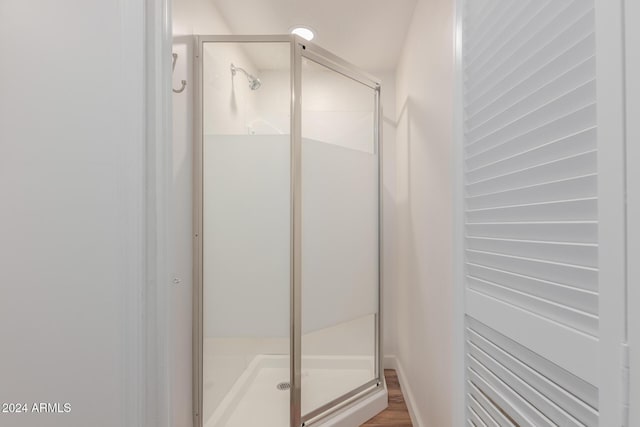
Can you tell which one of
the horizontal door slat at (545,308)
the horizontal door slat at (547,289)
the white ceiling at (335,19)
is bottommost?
the horizontal door slat at (545,308)

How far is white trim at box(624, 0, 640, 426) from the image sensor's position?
334 millimetres

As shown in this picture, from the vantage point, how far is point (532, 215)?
510mm

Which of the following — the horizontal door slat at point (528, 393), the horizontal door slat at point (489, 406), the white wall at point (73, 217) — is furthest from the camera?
the white wall at point (73, 217)

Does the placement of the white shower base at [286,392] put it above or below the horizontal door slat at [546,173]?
below

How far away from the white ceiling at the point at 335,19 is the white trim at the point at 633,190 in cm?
161

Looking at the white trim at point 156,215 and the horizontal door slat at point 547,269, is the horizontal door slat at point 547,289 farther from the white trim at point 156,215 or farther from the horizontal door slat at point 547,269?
the white trim at point 156,215

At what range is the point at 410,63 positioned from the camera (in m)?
1.87

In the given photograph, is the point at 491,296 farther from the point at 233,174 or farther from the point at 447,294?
the point at 233,174

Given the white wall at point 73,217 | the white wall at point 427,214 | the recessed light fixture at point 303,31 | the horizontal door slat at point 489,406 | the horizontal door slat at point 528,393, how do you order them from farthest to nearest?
the recessed light fixture at point 303,31 → the white wall at point 427,214 → the white wall at point 73,217 → the horizontal door slat at point 489,406 → the horizontal door slat at point 528,393

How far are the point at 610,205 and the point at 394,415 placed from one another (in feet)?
5.90

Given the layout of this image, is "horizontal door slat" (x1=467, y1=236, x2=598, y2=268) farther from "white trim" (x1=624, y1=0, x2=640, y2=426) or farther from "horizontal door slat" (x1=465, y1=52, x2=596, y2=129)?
"horizontal door slat" (x1=465, y1=52, x2=596, y2=129)

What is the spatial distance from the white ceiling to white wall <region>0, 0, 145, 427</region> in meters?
1.18

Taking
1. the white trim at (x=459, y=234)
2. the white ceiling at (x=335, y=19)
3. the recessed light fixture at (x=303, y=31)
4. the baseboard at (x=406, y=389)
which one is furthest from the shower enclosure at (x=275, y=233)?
the white trim at (x=459, y=234)

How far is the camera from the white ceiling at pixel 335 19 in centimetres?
166
